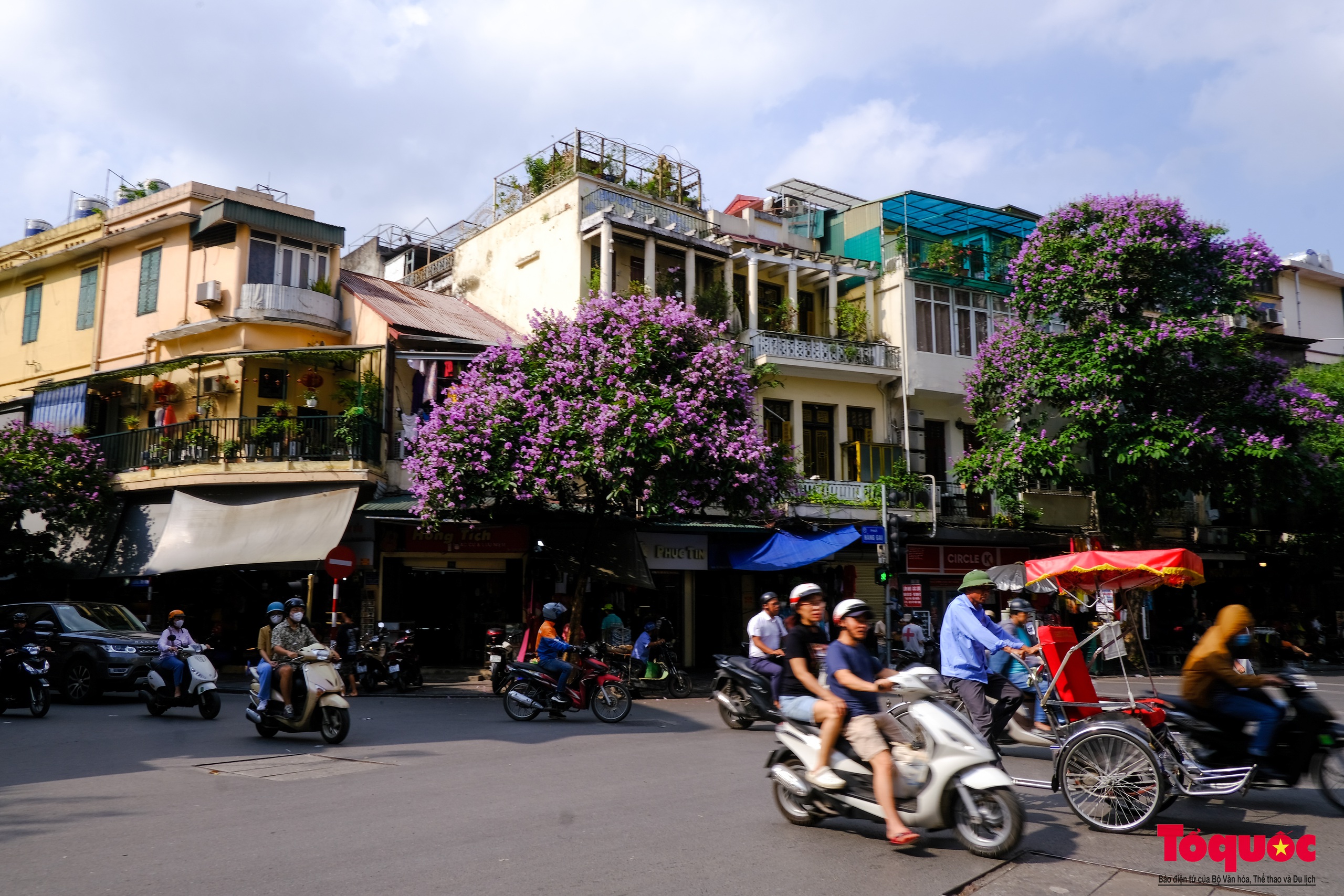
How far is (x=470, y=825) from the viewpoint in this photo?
6.50 m

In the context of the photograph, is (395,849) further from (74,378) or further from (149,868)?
(74,378)

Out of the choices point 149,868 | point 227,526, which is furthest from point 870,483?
point 149,868

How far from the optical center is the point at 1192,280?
78.7 ft

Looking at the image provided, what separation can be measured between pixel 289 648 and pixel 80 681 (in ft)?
21.7

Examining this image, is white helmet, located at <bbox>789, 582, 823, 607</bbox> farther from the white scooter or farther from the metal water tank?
the metal water tank

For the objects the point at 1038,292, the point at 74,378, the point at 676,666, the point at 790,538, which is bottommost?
the point at 676,666

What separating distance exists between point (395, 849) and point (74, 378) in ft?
70.0

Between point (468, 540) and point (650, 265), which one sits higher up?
point (650, 265)

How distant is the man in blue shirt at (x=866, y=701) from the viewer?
18.3ft

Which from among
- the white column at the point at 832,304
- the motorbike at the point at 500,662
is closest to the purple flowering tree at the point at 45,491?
the motorbike at the point at 500,662

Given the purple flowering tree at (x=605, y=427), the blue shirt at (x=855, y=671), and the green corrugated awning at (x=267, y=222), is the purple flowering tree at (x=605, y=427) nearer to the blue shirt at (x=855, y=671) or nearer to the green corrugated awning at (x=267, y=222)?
the green corrugated awning at (x=267, y=222)

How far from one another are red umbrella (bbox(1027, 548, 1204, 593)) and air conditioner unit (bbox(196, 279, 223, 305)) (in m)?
18.0

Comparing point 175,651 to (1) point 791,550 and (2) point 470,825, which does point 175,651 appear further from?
(1) point 791,550

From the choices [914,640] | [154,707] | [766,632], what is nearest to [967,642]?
[766,632]
